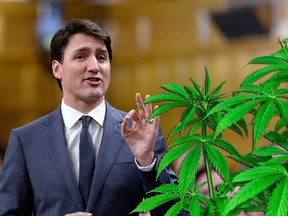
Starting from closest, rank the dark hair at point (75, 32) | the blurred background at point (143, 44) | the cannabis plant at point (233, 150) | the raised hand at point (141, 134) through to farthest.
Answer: the cannabis plant at point (233, 150), the raised hand at point (141, 134), the dark hair at point (75, 32), the blurred background at point (143, 44)

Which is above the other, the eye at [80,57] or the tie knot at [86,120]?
the eye at [80,57]

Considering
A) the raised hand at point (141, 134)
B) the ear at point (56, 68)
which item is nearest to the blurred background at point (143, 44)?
the ear at point (56, 68)

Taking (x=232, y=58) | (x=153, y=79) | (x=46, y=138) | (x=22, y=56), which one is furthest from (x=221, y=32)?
(x=46, y=138)

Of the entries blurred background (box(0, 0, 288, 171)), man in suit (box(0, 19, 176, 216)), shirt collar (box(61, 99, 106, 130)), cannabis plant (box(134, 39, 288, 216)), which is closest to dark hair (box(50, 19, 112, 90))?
man in suit (box(0, 19, 176, 216))

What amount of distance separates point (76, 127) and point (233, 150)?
383mm

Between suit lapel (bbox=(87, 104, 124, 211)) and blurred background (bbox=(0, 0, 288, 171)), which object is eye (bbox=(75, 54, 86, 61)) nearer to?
suit lapel (bbox=(87, 104, 124, 211))

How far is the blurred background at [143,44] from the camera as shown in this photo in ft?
25.2

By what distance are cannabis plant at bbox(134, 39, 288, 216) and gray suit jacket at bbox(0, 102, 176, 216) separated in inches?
5.8

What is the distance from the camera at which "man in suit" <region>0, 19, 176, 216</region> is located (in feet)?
4.56

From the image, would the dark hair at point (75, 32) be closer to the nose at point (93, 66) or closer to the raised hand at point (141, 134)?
the nose at point (93, 66)

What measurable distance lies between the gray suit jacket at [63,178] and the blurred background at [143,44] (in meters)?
6.25

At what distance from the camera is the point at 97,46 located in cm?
144

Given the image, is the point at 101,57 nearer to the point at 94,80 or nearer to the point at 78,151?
the point at 94,80

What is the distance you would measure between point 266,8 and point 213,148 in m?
6.57
